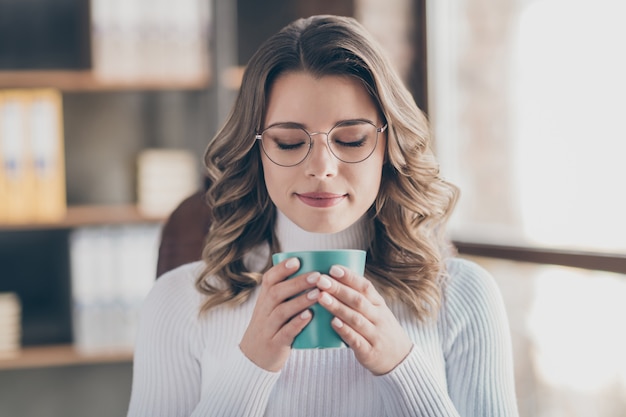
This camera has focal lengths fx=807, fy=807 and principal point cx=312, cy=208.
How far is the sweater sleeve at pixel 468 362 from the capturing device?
108 cm

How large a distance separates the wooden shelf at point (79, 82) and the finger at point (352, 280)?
1.95 metres

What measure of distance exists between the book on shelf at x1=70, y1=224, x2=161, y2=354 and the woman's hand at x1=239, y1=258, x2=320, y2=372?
1.81 metres

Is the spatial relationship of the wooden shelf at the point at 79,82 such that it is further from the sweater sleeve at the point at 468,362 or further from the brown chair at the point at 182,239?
the sweater sleeve at the point at 468,362

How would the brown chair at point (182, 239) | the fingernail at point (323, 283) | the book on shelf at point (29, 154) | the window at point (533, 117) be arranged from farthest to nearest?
the book on shelf at point (29, 154), the window at point (533, 117), the brown chair at point (182, 239), the fingernail at point (323, 283)

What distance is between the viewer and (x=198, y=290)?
4.03 ft

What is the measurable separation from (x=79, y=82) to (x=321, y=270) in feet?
6.68

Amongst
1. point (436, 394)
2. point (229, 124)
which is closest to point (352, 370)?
point (436, 394)

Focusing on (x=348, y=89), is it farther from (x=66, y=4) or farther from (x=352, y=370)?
(x=66, y=4)

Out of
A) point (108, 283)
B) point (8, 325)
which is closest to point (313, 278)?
point (108, 283)

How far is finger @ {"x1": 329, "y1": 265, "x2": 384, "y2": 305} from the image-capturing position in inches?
36.3

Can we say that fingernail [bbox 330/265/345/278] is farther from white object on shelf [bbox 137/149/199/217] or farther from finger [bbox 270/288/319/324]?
white object on shelf [bbox 137/149/199/217]

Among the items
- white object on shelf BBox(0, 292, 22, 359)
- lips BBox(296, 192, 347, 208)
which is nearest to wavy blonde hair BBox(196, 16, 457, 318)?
lips BBox(296, 192, 347, 208)

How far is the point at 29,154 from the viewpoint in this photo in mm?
2668

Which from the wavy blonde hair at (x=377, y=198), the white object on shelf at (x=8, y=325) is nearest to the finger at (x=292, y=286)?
the wavy blonde hair at (x=377, y=198)
